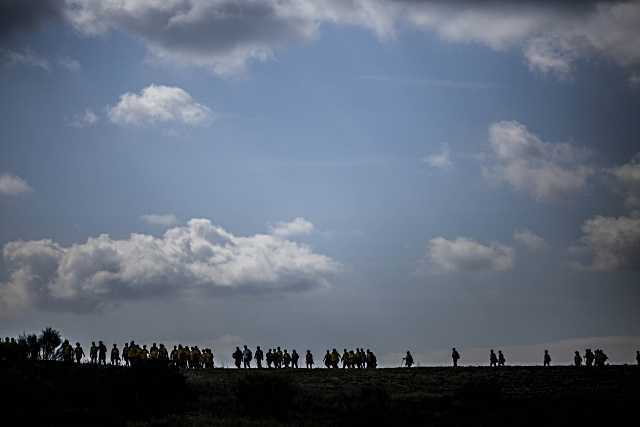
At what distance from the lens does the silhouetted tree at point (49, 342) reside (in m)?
55.7

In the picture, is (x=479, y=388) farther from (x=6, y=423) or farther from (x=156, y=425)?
(x=6, y=423)

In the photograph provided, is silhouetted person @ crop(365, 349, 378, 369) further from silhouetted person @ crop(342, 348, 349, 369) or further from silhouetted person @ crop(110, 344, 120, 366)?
silhouetted person @ crop(110, 344, 120, 366)

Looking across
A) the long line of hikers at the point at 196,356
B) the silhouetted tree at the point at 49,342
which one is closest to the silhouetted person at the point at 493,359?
the long line of hikers at the point at 196,356

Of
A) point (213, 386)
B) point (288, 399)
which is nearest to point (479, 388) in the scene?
point (288, 399)

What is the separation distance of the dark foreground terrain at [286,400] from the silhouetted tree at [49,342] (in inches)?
478

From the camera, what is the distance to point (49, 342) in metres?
57.2

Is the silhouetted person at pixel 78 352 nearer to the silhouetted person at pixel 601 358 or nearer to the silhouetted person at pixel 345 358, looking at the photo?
the silhouetted person at pixel 345 358

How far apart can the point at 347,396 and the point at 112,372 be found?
12.7 metres

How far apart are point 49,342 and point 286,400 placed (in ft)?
92.5

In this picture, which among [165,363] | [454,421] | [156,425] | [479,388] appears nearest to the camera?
[156,425]

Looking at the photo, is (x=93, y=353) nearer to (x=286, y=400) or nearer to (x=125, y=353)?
(x=125, y=353)

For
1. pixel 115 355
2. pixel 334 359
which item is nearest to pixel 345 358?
pixel 334 359

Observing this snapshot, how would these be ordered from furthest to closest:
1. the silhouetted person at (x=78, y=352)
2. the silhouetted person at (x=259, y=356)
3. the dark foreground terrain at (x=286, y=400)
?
the silhouetted person at (x=259, y=356)
the silhouetted person at (x=78, y=352)
the dark foreground terrain at (x=286, y=400)

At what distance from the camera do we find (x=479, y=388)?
3819 centimetres
